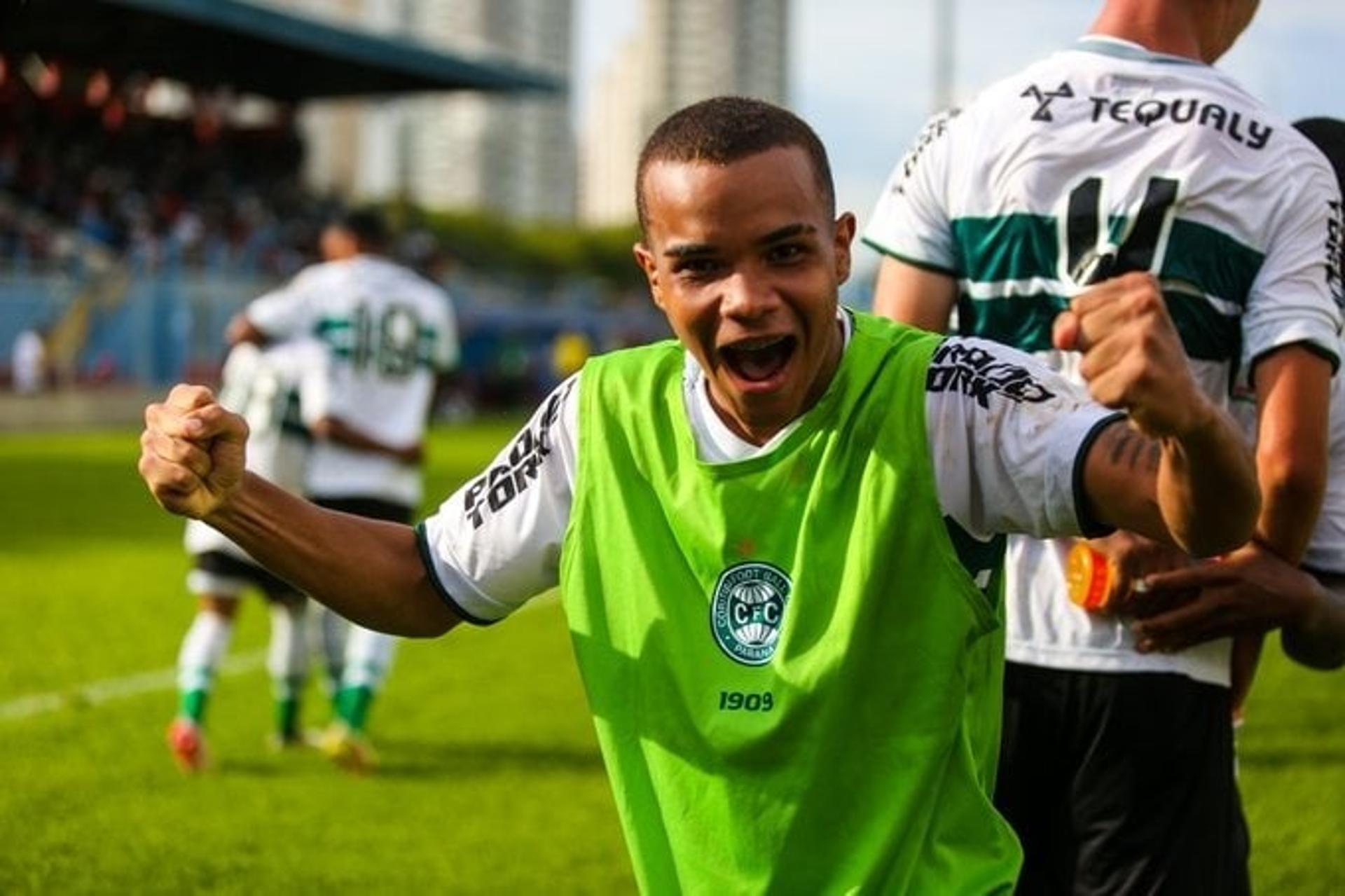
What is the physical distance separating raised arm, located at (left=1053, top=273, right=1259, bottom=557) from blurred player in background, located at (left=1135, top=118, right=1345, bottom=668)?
2.72 feet

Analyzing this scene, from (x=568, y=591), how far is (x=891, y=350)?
0.59 meters

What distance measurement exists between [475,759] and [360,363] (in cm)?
179

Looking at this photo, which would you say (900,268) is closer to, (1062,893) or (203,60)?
(1062,893)

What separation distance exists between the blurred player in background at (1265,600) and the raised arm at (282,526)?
1.21 m

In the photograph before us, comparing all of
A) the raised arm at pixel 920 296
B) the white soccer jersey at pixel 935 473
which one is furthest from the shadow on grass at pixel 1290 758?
the white soccer jersey at pixel 935 473

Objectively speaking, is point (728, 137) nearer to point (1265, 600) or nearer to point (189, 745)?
point (1265, 600)

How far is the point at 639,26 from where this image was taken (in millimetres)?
109938

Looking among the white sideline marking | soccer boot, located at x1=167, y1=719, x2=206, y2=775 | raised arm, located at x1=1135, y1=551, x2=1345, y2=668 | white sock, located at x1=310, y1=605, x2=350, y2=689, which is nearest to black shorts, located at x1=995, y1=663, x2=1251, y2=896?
raised arm, located at x1=1135, y1=551, x2=1345, y2=668

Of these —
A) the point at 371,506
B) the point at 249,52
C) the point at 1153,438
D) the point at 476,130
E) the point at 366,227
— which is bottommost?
the point at 476,130

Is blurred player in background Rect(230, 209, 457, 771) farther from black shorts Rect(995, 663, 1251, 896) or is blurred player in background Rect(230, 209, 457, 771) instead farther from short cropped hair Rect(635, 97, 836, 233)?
short cropped hair Rect(635, 97, 836, 233)

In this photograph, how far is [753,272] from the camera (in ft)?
9.75

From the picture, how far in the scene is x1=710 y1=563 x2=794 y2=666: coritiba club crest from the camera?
121 inches

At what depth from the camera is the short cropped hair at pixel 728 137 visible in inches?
120

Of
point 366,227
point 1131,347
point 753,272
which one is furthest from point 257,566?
point 1131,347
